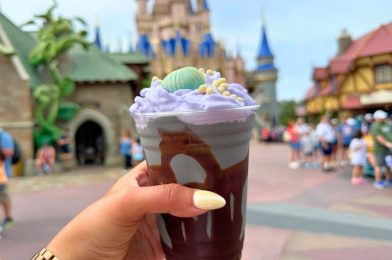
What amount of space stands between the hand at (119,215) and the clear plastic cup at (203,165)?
0.26ft

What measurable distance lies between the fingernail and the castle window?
18914mm

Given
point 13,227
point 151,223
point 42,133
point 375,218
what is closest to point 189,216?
point 151,223

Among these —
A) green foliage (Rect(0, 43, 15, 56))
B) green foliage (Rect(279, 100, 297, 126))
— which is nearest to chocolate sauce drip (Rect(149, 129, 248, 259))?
green foliage (Rect(0, 43, 15, 56))

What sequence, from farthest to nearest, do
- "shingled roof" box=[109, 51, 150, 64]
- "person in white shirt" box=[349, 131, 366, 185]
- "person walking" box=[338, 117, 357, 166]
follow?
"shingled roof" box=[109, 51, 150, 64]
"person walking" box=[338, 117, 357, 166]
"person in white shirt" box=[349, 131, 366, 185]

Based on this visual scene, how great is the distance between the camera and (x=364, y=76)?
1898 centimetres

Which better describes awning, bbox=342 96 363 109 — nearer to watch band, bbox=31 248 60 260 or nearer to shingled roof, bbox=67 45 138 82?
shingled roof, bbox=67 45 138 82

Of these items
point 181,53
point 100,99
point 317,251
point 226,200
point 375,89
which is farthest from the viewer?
point 181,53

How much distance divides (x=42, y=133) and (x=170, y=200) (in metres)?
13.6

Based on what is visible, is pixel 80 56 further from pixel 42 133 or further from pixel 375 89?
pixel 375 89

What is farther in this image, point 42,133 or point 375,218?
point 42,133

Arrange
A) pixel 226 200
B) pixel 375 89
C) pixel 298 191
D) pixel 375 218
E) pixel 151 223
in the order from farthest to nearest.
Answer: pixel 375 89 → pixel 298 191 → pixel 375 218 → pixel 151 223 → pixel 226 200

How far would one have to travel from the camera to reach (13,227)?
552cm

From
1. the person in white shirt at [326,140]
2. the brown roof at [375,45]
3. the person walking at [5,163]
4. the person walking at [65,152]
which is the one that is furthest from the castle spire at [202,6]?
the person walking at [5,163]

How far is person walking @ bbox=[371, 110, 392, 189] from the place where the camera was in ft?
22.4
